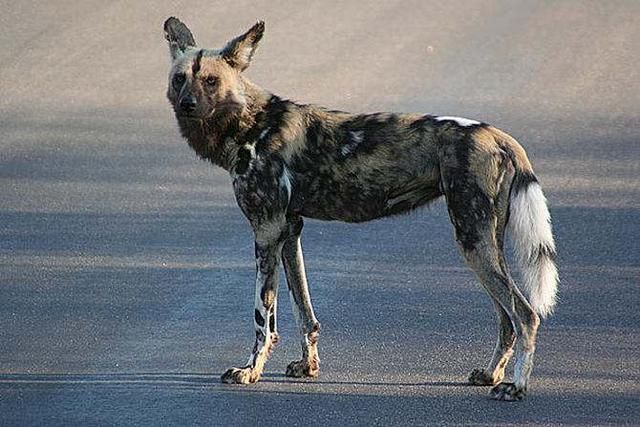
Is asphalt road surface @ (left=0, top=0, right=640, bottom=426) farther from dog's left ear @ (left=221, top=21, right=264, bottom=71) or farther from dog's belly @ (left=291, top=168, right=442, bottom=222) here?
dog's left ear @ (left=221, top=21, right=264, bottom=71)

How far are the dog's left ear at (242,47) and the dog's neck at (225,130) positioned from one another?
0.36ft

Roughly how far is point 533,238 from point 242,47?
156cm

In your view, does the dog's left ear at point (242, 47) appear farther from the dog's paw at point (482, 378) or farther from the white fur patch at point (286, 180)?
the dog's paw at point (482, 378)

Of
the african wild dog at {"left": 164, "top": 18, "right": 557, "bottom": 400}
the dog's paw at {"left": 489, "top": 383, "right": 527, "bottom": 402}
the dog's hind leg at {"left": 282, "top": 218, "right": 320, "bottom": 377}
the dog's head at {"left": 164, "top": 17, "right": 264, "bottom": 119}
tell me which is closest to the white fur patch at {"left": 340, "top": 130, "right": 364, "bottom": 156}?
the african wild dog at {"left": 164, "top": 18, "right": 557, "bottom": 400}

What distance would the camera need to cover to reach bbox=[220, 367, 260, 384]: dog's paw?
6.89 metres

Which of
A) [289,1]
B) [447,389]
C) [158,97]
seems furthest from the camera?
[289,1]

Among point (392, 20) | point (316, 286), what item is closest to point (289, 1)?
point (392, 20)

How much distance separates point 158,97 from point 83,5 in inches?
110

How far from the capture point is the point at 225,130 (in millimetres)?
7191

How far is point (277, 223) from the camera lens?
7.04 meters

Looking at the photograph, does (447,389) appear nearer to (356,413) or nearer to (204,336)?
(356,413)

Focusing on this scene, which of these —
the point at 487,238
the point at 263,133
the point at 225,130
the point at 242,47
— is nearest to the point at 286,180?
the point at 263,133

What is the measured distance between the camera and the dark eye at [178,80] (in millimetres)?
7090

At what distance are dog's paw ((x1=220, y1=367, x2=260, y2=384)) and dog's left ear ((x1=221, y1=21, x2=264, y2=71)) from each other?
4.50ft
